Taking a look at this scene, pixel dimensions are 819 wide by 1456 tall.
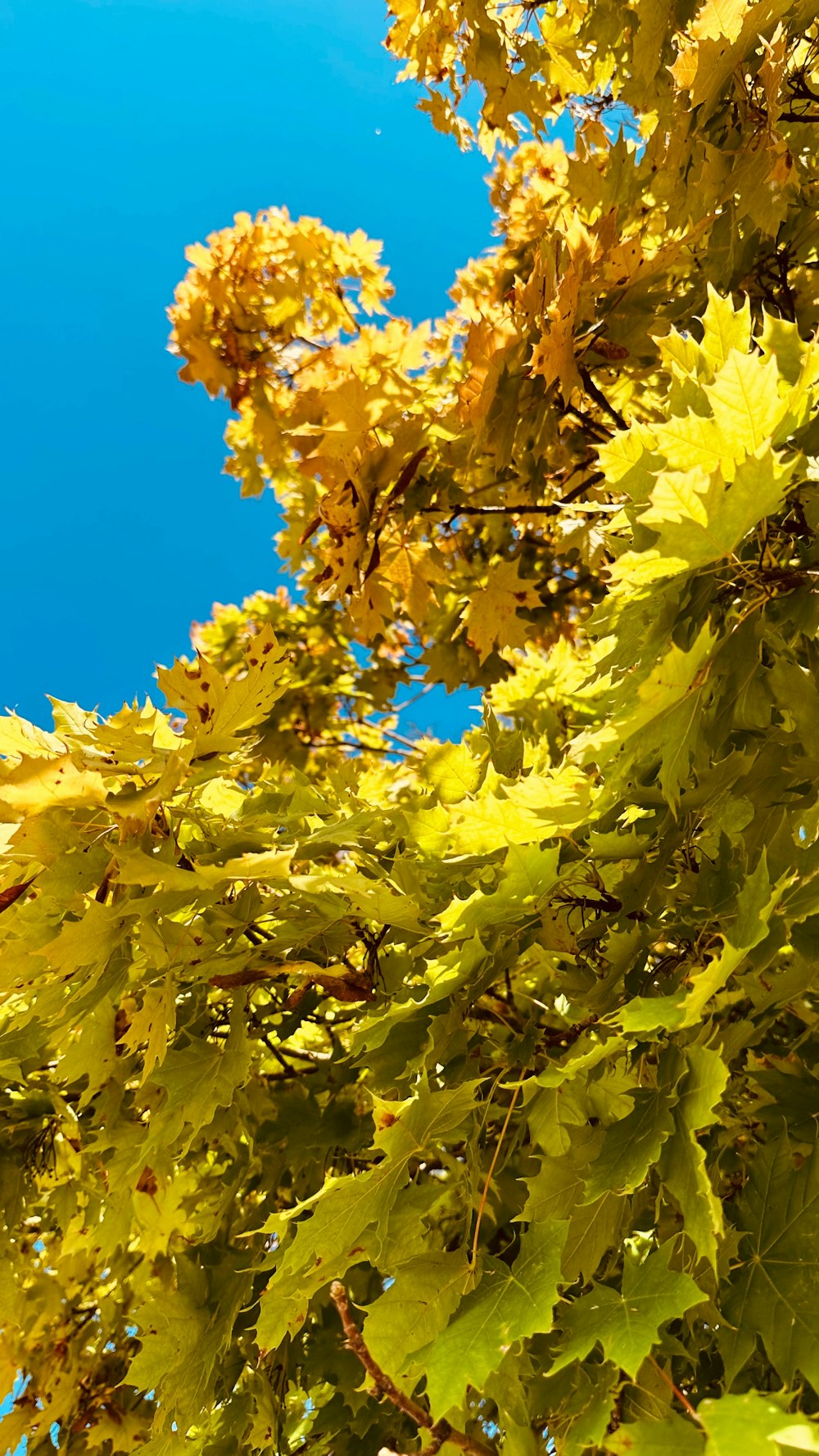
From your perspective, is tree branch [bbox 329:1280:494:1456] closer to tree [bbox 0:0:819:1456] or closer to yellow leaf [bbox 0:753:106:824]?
tree [bbox 0:0:819:1456]

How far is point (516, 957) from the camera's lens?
4.74ft

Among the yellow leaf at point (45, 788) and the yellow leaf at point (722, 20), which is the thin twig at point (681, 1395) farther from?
the yellow leaf at point (722, 20)

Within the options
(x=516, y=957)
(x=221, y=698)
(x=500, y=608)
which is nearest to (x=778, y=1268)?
(x=516, y=957)

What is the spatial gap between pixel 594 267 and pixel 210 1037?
6.95 ft

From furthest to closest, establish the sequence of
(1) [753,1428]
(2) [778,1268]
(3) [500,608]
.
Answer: (3) [500,608] → (2) [778,1268] → (1) [753,1428]

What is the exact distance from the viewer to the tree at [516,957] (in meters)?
1.16

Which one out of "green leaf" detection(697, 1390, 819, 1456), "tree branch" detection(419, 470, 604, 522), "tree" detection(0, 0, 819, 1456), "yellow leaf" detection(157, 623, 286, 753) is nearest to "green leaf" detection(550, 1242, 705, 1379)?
"tree" detection(0, 0, 819, 1456)

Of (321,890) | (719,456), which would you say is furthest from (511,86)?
(321,890)

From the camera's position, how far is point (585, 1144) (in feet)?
4.30

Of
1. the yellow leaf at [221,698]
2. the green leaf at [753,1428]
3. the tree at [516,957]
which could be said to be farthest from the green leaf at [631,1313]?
the yellow leaf at [221,698]

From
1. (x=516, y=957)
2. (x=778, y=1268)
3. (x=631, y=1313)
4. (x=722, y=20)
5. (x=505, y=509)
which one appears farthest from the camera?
(x=505, y=509)

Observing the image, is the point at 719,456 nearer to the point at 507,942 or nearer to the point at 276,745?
the point at 507,942

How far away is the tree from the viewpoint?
1162 millimetres

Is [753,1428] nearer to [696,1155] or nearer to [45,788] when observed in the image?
[696,1155]
